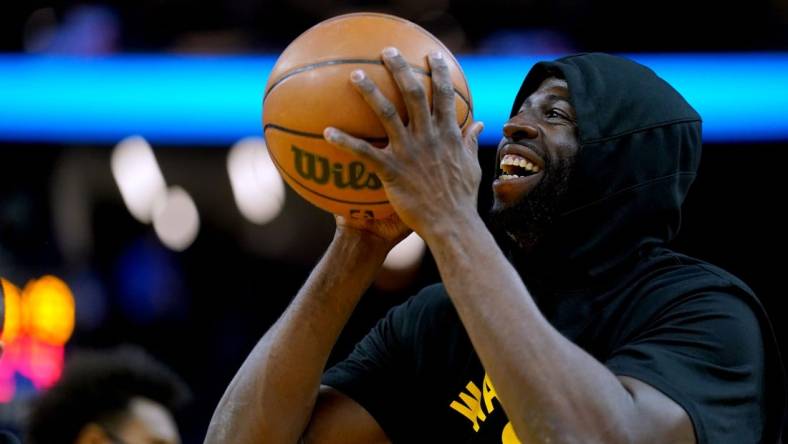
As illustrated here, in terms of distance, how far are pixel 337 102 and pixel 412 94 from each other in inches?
8.0

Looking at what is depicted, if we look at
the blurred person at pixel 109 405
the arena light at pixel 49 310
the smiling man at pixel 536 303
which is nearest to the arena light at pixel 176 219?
the arena light at pixel 49 310

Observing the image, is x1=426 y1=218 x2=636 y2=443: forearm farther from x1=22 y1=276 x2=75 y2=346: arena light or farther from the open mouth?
x1=22 y1=276 x2=75 y2=346: arena light

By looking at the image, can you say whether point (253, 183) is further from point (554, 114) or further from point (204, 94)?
point (554, 114)

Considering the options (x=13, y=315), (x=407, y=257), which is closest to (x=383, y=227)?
(x=407, y=257)

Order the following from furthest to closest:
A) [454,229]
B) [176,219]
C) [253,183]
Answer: [176,219]
[253,183]
[454,229]

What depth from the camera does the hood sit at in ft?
9.73

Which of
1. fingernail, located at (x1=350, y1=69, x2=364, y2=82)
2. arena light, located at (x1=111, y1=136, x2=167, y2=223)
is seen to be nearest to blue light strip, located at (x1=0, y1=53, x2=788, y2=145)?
arena light, located at (x1=111, y1=136, x2=167, y2=223)

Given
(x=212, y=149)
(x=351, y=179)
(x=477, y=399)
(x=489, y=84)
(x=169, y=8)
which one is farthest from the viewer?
(x=212, y=149)

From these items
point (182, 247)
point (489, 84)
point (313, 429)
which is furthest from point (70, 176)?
point (313, 429)

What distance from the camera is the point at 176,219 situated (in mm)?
9328

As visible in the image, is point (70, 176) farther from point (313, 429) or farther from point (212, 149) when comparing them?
point (313, 429)

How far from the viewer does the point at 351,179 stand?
8.85 feet

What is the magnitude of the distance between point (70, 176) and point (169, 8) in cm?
154

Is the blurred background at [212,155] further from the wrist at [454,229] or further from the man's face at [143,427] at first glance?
the wrist at [454,229]
